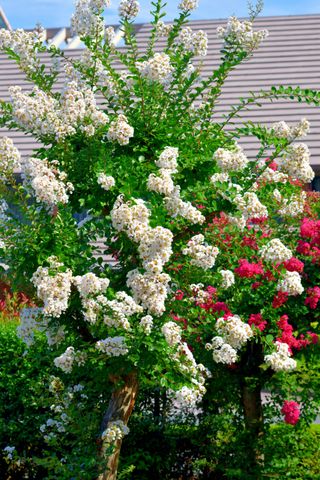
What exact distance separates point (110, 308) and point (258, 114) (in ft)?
40.7

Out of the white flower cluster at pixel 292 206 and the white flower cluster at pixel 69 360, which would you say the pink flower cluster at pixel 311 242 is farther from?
the white flower cluster at pixel 69 360

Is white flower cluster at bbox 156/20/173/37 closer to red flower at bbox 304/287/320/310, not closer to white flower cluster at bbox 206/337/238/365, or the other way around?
red flower at bbox 304/287/320/310

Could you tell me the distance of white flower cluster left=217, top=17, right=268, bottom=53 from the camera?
22.8ft

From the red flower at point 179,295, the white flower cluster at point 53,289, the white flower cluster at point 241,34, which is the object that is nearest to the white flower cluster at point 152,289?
the white flower cluster at point 53,289

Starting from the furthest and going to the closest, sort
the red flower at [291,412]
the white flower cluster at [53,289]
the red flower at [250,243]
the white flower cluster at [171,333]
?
the red flower at [250,243] → the red flower at [291,412] → the white flower cluster at [171,333] → the white flower cluster at [53,289]

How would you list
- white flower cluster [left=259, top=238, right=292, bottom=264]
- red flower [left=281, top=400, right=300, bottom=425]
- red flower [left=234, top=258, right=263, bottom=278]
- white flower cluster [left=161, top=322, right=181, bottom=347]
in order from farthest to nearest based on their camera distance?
red flower [left=281, top=400, right=300, bottom=425], red flower [left=234, top=258, right=263, bottom=278], white flower cluster [left=259, top=238, right=292, bottom=264], white flower cluster [left=161, top=322, right=181, bottom=347]

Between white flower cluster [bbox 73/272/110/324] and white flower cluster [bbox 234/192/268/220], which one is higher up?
white flower cluster [bbox 234/192/268/220]

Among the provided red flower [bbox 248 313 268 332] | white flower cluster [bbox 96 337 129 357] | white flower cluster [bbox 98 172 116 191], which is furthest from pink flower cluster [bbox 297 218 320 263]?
white flower cluster [bbox 96 337 129 357]

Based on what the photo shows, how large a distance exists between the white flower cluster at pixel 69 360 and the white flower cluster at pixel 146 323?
0.69m

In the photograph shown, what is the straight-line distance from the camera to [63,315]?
6.55 metres

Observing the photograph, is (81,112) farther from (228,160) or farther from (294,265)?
(294,265)

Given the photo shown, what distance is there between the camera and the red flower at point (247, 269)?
24.0ft

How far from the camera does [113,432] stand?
21.1 feet

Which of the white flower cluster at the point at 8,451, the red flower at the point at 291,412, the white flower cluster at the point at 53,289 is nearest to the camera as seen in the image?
the white flower cluster at the point at 53,289
